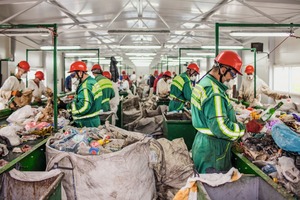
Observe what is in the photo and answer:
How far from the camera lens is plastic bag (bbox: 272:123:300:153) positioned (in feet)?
7.93

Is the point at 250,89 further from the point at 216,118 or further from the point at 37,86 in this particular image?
the point at 37,86

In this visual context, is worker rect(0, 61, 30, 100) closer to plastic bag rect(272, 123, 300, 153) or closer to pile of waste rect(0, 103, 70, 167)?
pile of waste rect(0, 103, 70, 167)

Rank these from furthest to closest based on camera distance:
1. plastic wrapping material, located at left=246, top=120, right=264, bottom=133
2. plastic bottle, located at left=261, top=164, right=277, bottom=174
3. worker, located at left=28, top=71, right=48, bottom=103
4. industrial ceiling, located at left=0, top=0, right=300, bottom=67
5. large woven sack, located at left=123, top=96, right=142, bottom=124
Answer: large woven sack, located at left=123, top=96, right=142, bottom=124 → worker, located at left=28, top=71, right=48, bottom=103 → industrial ceiling, located at left=0, top=0, right=300, bottom=67 → plastic wrapping material, located at left=246, top=120, right=264, bottom=133 → plastic bottle, located at left=261, top=164, right=277, bottom=174

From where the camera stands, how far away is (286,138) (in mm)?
2508

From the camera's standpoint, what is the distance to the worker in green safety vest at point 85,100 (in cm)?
447

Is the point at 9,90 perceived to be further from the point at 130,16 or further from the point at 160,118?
the point at 130,16

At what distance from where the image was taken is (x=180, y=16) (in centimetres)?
977

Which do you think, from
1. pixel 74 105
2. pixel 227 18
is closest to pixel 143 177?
pixel 74 105

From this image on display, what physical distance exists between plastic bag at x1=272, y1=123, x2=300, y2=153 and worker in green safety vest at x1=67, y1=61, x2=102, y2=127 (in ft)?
8.82

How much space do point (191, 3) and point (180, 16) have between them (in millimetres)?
1865

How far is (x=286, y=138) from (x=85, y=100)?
9.24 ft

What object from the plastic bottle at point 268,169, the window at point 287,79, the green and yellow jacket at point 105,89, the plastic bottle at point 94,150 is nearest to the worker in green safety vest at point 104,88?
the green and yellow jacket at point 105,89

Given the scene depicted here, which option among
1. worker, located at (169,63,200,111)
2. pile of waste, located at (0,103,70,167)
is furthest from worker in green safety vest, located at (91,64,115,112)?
pile of waste, located at (0,103,70,167)

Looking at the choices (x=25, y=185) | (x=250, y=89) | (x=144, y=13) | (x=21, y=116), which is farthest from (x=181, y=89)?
(x=25, y=185)
